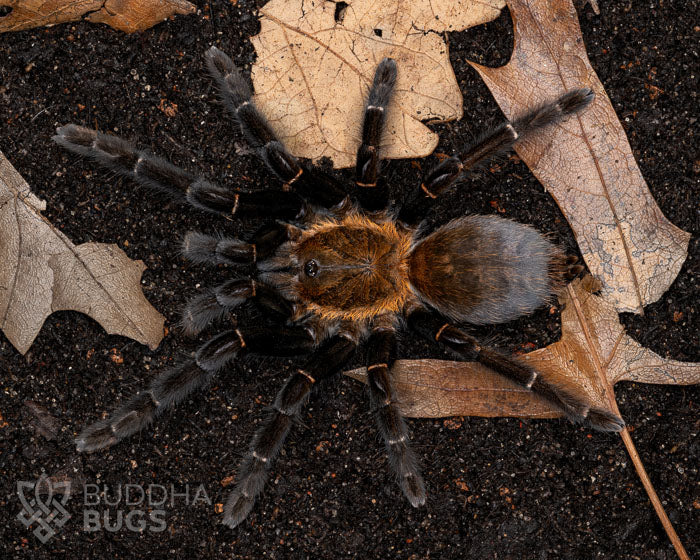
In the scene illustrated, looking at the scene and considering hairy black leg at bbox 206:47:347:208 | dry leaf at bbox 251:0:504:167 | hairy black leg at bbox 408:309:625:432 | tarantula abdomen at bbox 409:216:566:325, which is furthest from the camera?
dry leaf at bbox 251:0:504:167

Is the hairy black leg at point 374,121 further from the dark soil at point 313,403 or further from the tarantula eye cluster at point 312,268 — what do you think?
the tarantula eye cluster at point 312,268

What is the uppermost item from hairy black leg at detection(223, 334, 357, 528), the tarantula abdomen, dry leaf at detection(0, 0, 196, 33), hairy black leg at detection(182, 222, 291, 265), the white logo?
dry leaf at detection(0, 0, 196, 33)

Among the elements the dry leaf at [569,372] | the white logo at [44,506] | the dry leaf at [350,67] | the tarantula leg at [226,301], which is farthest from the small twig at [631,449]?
the white logo at [44,506]

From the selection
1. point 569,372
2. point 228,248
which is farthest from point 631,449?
point 228,248

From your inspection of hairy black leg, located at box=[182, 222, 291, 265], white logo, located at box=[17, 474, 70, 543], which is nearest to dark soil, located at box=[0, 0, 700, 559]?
white logo, located at box=[17, 474, 70, 543]

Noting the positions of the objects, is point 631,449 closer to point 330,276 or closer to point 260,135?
point 330,276

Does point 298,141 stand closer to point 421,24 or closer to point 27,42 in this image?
point 421,24

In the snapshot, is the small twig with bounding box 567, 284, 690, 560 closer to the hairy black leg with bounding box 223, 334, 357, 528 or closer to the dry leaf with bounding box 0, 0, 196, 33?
→ the hairy black leg with bounding box 223, 334, 357, 528
